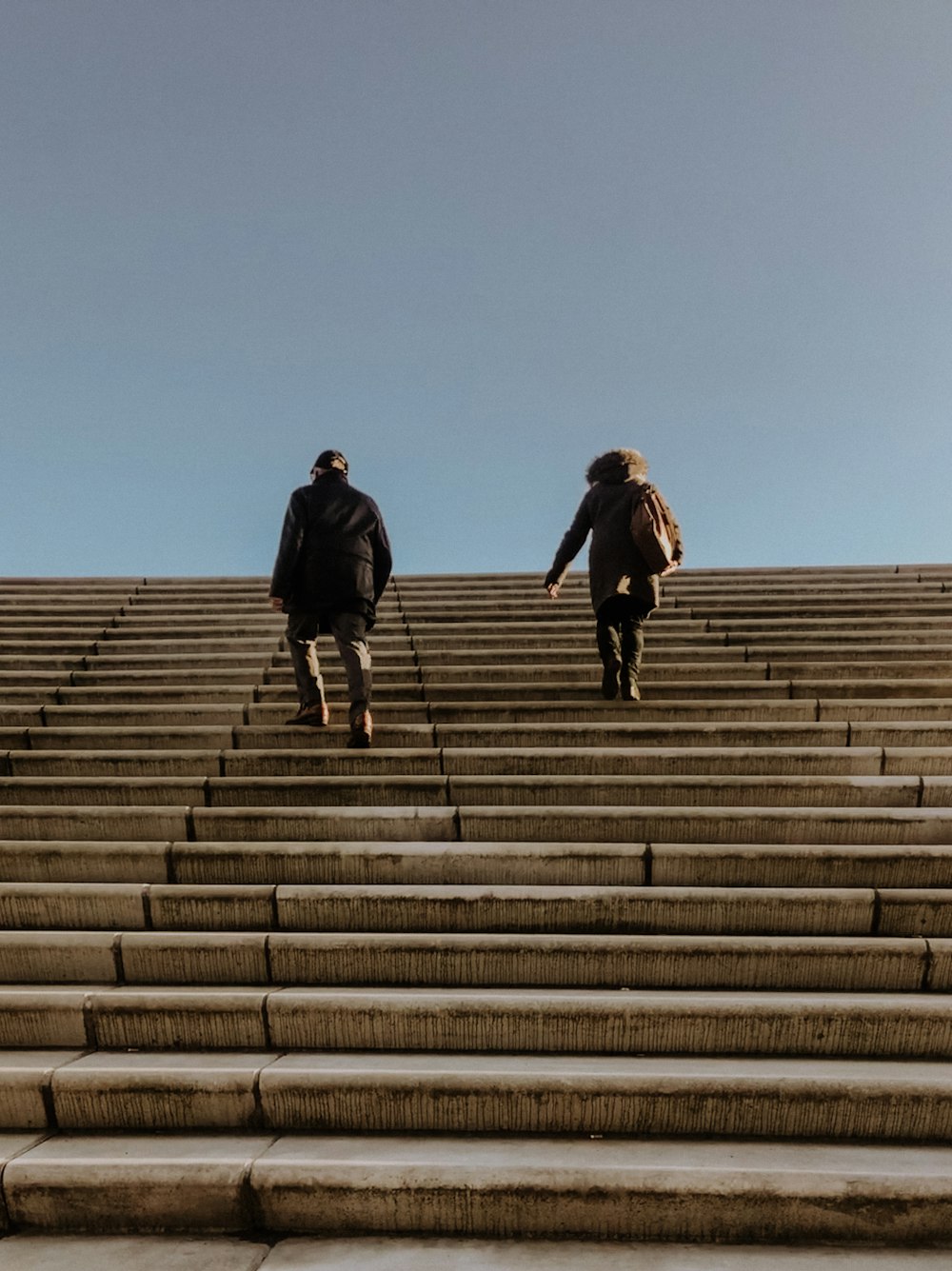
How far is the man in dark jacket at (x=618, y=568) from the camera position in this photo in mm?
4105

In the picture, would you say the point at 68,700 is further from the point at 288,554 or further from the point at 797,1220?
the point at 797,1220

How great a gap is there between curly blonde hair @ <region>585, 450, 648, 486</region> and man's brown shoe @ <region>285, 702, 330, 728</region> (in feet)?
7.13

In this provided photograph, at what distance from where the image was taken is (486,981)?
2604 mm

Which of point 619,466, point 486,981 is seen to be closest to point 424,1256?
point 486,981

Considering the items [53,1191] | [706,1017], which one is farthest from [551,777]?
[53,1191]

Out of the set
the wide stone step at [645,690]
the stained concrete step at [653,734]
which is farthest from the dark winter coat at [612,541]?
the stained concrete step at [653,734]

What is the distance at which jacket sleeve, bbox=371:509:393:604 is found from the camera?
4020 millimetres

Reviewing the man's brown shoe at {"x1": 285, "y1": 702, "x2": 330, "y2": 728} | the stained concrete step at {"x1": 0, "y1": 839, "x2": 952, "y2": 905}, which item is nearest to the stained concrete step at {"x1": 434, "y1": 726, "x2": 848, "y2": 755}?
the man's brown shoe at {"x1": 285, "y1": 702, "x2": 330, "y2": 728}

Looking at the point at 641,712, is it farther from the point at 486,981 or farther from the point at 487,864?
the point at 486,981

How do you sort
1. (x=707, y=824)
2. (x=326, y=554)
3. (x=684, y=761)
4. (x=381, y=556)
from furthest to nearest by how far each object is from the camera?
(x=381, y=556) → (x=326, y=554) → (x=684, y=761) → (x=707, y=824)

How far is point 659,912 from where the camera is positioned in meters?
2.73

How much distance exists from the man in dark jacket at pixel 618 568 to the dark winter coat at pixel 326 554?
1.23m

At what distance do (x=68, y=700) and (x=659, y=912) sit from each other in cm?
386

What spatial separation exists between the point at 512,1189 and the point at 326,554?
2878mm
